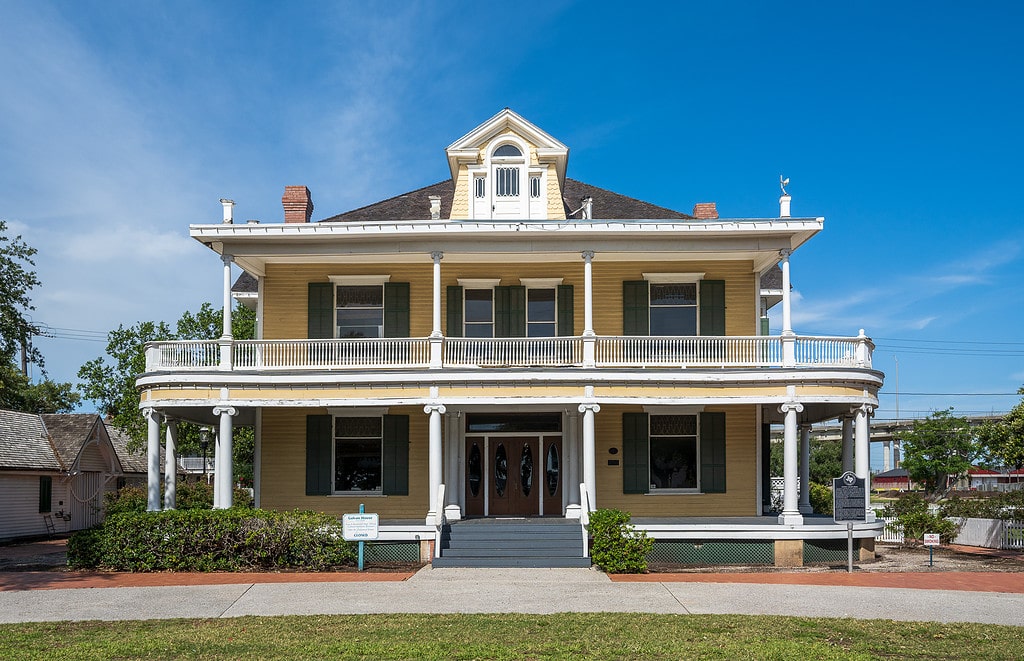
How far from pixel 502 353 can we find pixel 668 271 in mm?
4374

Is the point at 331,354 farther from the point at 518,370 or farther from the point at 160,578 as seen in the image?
the point at 160,578

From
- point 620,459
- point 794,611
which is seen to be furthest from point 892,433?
point 794,611

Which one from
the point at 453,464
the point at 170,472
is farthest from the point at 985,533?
the point at 170,472

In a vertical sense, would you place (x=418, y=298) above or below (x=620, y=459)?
above

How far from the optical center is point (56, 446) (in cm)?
2988

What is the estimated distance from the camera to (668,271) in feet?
71.5

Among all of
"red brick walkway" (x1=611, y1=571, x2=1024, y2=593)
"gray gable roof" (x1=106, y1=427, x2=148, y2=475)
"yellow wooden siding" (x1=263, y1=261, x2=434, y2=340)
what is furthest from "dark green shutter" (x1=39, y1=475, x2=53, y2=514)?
"red brick walkway" (x1=611, y1=571, x2=1024, y2=593)

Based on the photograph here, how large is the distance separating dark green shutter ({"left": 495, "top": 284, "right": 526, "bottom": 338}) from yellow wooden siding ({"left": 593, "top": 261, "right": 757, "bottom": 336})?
1.70 m

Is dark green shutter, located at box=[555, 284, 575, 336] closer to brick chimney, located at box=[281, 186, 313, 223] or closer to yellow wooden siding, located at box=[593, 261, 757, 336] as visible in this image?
yellow wooden siding, located at box=[593, 261, 757, 336]

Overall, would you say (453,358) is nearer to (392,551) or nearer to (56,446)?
(392,551)

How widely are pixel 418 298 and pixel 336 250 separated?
2.55 meters

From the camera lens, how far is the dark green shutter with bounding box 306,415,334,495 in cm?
2131

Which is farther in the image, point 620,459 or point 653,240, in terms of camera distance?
point 620,459

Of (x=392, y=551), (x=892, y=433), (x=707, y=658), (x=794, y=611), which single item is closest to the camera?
(x=707, y=658)
